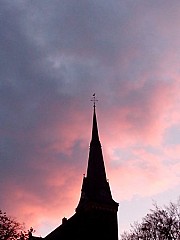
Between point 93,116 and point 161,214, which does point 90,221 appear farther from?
point 161,214

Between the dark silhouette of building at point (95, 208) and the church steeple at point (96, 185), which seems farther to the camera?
the church steeple at point (96, 185)

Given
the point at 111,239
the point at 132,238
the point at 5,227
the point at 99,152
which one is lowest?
the point at 5,227

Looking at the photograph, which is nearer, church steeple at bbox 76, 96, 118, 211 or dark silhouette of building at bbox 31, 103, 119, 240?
dark silhouette of building at bbox 31, 103, 119, 240

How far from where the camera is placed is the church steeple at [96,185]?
277 ft

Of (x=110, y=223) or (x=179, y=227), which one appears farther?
(x=110, y=223)

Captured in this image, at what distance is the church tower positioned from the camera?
3292 inches

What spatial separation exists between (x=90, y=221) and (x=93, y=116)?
2215 centimetres

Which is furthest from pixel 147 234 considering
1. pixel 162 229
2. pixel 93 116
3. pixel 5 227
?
pixel 93 116

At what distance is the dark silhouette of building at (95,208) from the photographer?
83625 mm

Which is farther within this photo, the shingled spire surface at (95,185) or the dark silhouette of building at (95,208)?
the shingled spire surface at (95,185)

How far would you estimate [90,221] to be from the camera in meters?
83.7

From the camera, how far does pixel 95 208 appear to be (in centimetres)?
8356

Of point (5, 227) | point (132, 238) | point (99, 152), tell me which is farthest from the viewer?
point (99, 152)

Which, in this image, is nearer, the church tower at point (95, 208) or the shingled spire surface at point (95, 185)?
the church tower at point (95, 208)
